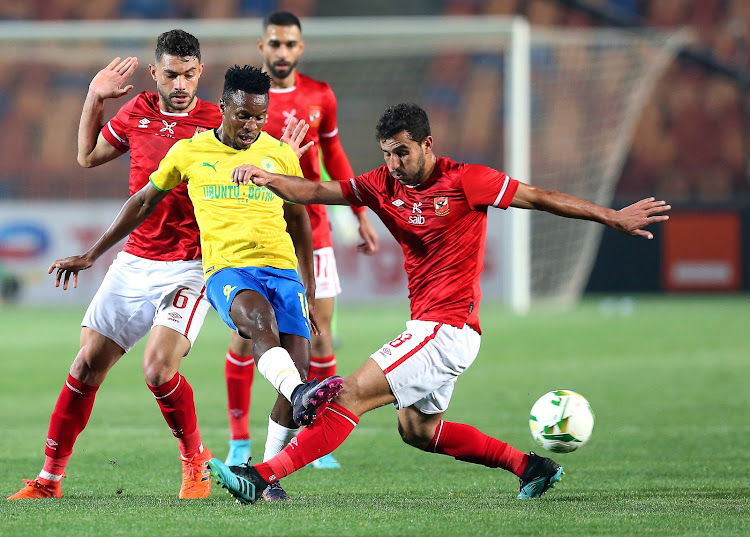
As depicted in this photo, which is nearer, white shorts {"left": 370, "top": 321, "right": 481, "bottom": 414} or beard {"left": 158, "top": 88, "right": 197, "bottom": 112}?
white shorts {"left": 370, "top": 321, "right": 481, "bottom": 414}

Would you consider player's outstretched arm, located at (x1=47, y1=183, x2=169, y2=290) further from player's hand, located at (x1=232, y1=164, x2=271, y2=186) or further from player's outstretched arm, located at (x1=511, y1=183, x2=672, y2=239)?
player's outstretched arm, located at (x1=511, y1=183, x2=672, y2=239)

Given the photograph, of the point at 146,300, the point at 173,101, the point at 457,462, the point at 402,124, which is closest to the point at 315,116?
the point at 173,101

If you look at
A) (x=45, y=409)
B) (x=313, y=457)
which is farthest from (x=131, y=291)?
(x=45, y=409)

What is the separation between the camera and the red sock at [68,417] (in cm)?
500

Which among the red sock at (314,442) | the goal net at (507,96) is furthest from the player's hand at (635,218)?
the goal net at (507,96)

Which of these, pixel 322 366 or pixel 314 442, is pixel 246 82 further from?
pixel 322 366

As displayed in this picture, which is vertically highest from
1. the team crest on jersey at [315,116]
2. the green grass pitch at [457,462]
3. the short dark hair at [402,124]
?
the team crest on jersey at [315,116]

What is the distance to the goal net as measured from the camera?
16.3 m

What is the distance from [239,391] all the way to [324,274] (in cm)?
82

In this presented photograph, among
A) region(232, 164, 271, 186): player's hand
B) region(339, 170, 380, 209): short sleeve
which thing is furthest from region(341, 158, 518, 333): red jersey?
region(232, 164, 271, 186): player's hand

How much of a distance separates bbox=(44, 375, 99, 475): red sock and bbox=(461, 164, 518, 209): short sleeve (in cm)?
186

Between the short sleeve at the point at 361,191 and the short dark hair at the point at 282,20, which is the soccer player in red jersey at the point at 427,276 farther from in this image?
the short dark hair at the point at 282,20

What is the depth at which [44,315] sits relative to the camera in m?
18.8

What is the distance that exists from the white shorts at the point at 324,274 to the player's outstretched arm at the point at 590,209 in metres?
1.99
